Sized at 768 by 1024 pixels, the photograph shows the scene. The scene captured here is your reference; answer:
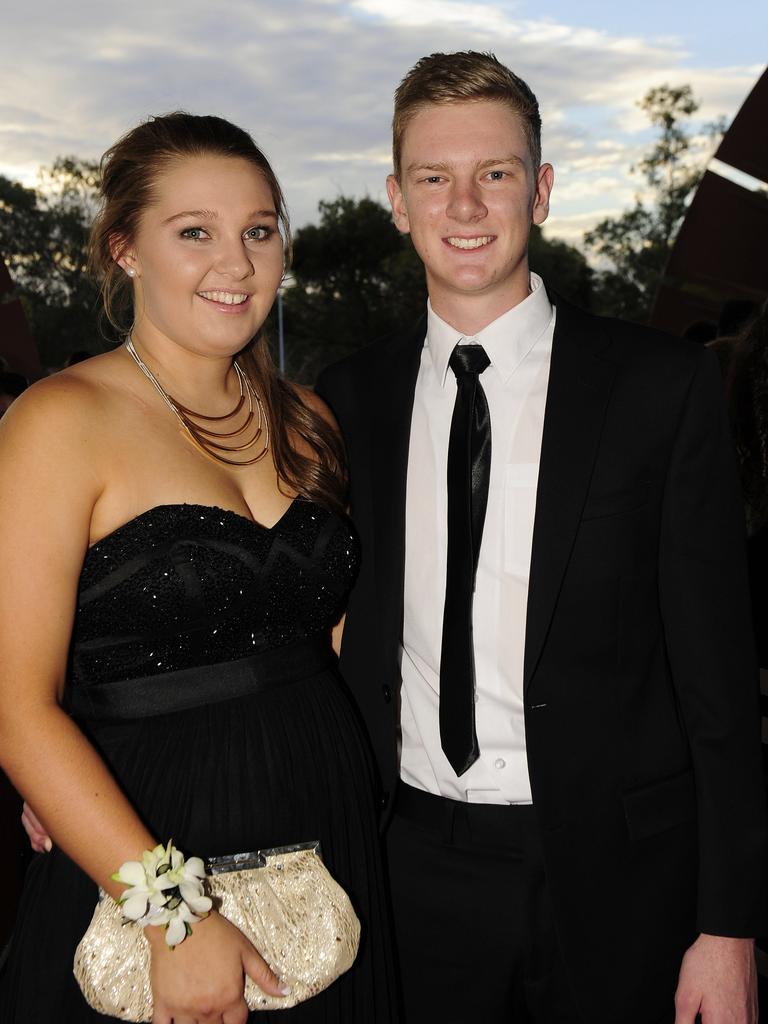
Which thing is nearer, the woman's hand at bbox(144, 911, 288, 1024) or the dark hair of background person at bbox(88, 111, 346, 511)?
the woman's hand at bbox(144, 911, 288, 1024)

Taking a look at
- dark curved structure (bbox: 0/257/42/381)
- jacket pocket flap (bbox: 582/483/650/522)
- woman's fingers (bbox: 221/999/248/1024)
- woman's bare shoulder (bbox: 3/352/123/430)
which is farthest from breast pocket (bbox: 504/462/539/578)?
dark curved structure (bbox: 0/257/42/381)

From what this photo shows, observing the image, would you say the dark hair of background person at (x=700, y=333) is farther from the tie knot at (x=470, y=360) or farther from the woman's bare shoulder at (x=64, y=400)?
the woman's bare shoulder at (x=64, y=400)

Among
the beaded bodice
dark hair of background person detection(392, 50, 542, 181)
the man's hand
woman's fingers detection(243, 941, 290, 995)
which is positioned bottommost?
the man's hand

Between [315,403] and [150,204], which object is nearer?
[150,204]

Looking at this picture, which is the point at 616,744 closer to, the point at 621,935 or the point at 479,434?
the point at 621,935

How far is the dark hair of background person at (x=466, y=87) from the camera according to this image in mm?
2346

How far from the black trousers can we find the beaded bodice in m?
0.55

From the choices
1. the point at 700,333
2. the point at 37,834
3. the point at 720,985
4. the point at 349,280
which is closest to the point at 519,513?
the point at 720,985

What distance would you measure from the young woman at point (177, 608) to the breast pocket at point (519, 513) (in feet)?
1.28

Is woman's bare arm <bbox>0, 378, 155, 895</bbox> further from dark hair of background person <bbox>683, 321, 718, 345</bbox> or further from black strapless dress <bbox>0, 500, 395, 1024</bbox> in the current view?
dark hair of background person <bbox>683, 321, 718, 345</bbox>

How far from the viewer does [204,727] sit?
2.05 m

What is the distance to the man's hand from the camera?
2083 millimetres

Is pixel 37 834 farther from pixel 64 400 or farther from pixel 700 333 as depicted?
pixel 700 333

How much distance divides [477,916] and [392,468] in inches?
39.6
